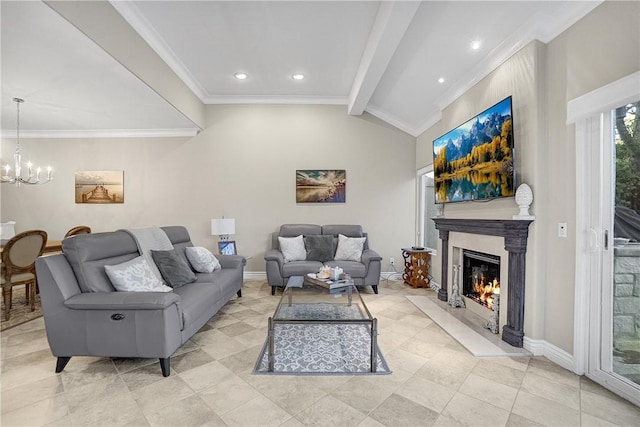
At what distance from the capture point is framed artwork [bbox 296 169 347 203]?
4891mm

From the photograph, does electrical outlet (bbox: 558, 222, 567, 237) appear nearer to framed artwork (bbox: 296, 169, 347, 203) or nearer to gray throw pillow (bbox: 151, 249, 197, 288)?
framed artwork (bbox: 296, 169, 347, 203)

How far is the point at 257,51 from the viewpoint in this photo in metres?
3.43

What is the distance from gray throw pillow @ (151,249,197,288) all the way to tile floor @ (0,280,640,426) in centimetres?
64

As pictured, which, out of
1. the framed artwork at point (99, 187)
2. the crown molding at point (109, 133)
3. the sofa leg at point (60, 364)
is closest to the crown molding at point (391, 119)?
the crown molding at point (109, 133)

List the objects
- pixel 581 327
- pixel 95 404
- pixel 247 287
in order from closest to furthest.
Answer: pixel 95 404, pixel 581 327, pixel 247 287

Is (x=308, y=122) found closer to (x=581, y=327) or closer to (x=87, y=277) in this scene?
(x=87, y=277)

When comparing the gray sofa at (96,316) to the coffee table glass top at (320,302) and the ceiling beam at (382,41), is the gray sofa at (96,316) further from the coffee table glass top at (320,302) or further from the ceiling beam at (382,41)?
the ceiling beam at (382,41)

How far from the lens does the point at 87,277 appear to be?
2.11 meters

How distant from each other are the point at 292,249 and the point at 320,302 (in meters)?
1.53

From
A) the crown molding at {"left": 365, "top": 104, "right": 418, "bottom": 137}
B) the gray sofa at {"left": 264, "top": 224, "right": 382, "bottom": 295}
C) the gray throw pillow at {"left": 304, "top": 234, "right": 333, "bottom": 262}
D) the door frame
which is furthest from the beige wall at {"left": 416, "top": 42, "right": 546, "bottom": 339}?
the gray throw pillow at {"left": 304, "top": 234, "right": 333, "bottom": 262}

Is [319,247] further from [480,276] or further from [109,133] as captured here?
[109,133]

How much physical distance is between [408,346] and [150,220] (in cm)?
458

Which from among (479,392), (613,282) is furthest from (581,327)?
(479,392)

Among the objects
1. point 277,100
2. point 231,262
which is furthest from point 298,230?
point 277,100
